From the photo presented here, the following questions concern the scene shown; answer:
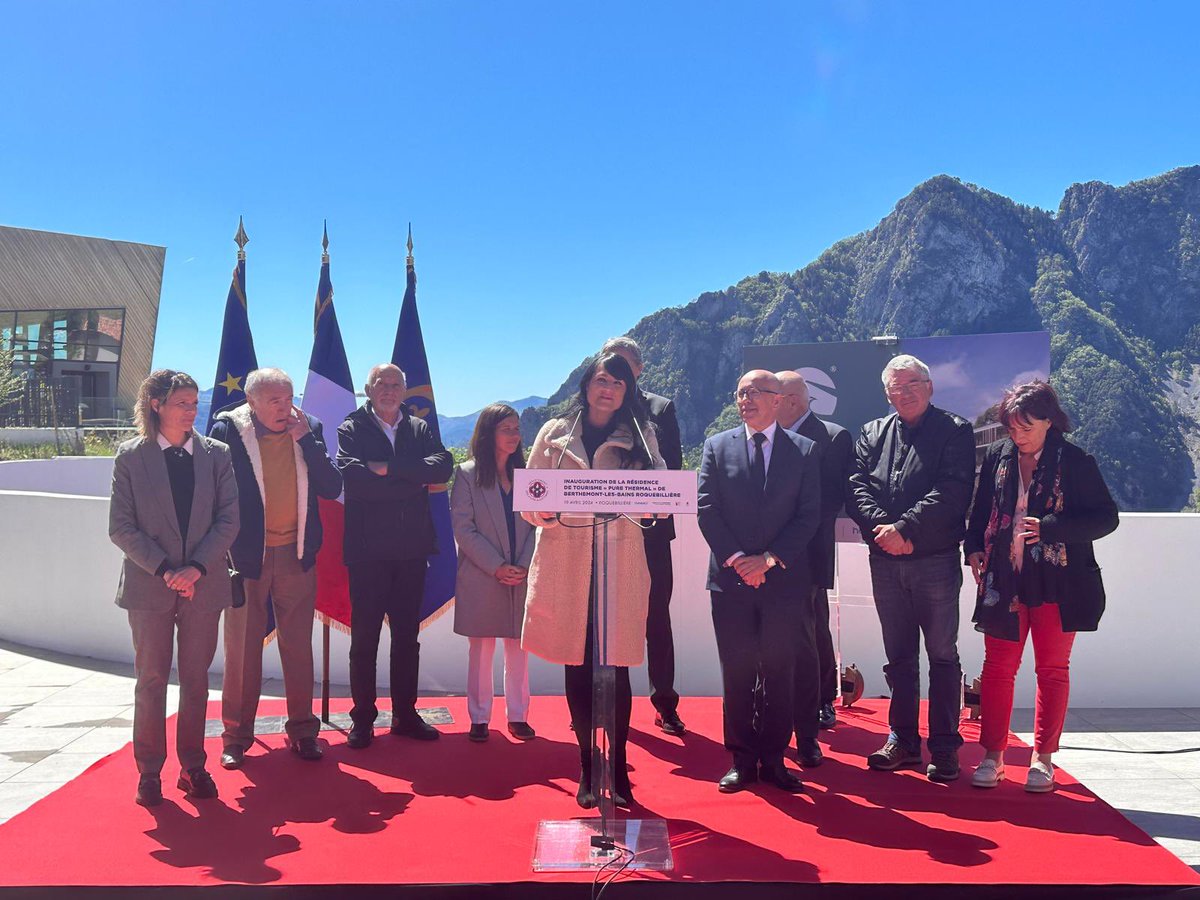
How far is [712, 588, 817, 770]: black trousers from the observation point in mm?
3453

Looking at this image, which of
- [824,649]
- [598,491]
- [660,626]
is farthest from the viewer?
[824,649]

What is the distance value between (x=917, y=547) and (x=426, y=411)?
2990mm

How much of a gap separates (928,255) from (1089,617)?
186 feet

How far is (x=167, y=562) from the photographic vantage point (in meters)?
3.37

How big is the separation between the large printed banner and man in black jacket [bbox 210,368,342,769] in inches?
125

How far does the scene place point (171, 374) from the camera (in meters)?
3.47

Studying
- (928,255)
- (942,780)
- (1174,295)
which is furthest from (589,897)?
(1174,295)

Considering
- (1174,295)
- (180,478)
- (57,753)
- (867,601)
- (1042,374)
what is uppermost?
(1174,295)

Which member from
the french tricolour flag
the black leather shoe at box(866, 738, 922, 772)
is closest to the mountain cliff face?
the french tricolour flag

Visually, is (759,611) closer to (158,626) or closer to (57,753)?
(158,626)

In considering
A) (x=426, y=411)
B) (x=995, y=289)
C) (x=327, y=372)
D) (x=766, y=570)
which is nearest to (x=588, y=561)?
(x=766, y=570)

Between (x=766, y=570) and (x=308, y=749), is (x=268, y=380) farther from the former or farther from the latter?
(x=766, y=570)

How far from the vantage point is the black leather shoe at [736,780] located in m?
3.45

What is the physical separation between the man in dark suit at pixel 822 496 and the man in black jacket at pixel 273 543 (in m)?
2.05
